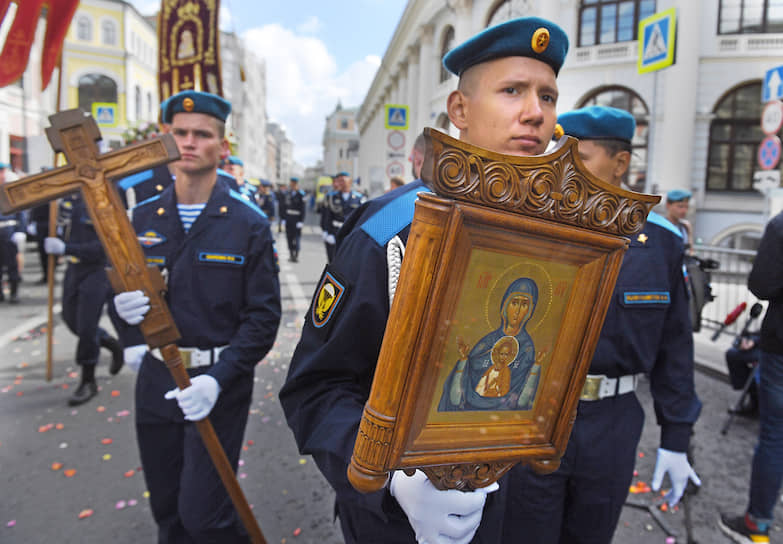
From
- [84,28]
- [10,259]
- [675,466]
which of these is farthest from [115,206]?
[84,28]

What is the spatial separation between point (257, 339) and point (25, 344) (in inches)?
239

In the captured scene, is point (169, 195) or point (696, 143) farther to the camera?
point (696, 143)

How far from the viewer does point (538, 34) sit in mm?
1269

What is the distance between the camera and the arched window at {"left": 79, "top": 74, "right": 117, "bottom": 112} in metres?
34.4

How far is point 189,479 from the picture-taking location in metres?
2.31

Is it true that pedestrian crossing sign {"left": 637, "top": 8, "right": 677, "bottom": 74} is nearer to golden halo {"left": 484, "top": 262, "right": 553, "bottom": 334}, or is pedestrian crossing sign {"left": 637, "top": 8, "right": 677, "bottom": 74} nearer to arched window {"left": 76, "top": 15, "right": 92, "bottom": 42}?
golden halo {"left": 484, "top": 262, "right": 553, "bottom": 334}

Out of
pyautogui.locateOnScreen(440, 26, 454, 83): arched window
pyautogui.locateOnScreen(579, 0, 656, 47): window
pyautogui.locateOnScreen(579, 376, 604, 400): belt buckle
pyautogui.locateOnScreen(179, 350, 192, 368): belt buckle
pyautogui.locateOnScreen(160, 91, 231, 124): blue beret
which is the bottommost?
pyautogui.locateOnScreen(179, 350, 192, 368): belt buckle

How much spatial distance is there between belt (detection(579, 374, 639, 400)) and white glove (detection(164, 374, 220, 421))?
1.53m

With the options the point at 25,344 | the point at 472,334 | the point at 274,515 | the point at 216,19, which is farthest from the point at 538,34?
the point at 25,344

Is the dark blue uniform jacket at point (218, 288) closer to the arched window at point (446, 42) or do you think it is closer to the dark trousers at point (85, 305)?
the dark trousers at point (85, 305)

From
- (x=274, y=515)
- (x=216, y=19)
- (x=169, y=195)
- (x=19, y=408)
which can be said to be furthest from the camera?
(x=216, y=19)

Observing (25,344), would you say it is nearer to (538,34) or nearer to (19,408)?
(19,408)

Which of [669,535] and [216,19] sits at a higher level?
[216,19]

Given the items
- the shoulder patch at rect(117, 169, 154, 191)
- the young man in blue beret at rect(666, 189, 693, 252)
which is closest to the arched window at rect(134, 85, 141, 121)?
the shoulder patch at rect(117, 169, 154, 191)
